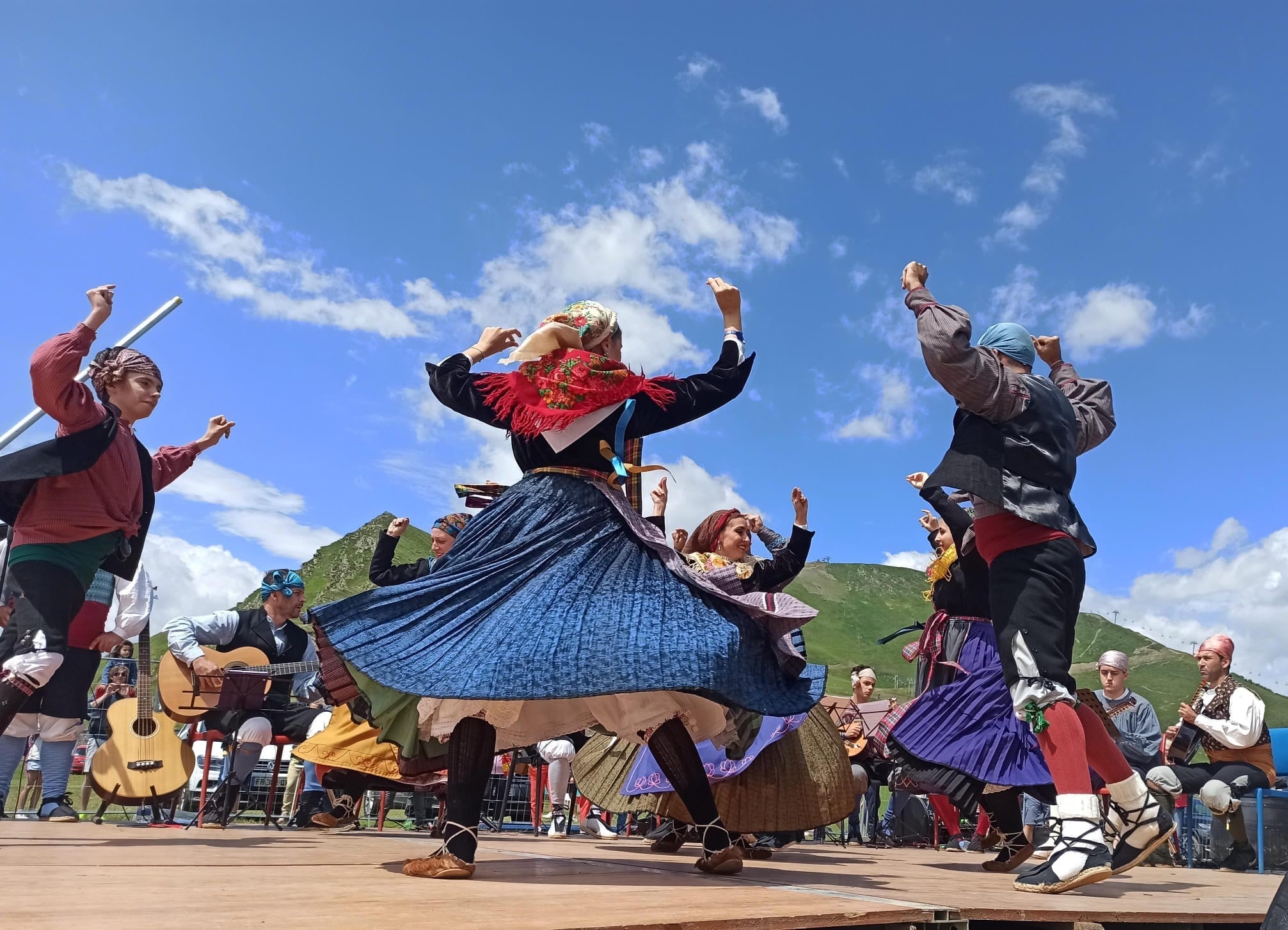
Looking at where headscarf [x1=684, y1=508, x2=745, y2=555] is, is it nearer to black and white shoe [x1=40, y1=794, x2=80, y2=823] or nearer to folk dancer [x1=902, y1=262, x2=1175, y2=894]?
folk dancer [x1=902, y1=262, x2=1175, y2=894]

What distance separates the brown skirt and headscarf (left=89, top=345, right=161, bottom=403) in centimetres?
303

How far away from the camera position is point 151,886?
2133 mm

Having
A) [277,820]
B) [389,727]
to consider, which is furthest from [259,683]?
[389,727]

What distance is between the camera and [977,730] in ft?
14.2

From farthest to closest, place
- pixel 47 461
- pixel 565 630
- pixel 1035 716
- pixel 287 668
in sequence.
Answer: pixel 287 668, pixel 47 461, pixel 1035 716, pixel 565 630

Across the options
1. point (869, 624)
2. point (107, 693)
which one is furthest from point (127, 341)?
point (869, 624)

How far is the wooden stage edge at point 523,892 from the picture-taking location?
1715 mm

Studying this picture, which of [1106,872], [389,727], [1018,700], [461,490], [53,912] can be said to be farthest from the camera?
[461,490]

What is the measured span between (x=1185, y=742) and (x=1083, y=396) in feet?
15.3

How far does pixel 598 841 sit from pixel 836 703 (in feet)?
12.5

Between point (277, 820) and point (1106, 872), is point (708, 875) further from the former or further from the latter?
point (277, 820)

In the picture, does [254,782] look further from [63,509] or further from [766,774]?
[766,774]

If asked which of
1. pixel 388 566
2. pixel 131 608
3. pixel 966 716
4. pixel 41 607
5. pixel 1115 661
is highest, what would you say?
pixel 388 566

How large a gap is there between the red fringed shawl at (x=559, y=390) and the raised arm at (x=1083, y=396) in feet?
4.99
